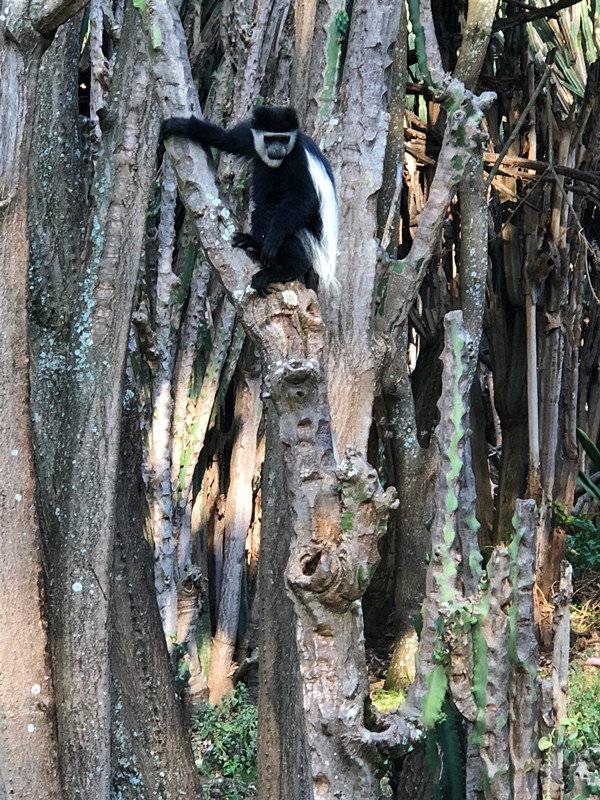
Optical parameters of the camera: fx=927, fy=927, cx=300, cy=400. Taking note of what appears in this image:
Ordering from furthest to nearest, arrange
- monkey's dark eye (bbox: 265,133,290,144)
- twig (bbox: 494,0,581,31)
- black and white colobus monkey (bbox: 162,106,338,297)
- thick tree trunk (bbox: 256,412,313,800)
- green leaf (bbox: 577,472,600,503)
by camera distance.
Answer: green leaf (bbox: 577,472,600,503) < twig (bbox: 494,0,581,31) < monkey's dark eye (bbox: 265,133,290,144) < black and white colobus monkey (bbox: 162,106,338,297) < thick tree trunk (bbox: 256,412,313,800)

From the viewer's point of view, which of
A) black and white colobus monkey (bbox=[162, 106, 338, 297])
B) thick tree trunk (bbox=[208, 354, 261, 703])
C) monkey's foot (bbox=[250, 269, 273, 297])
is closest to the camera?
monkey's foot (bbox=[250, 269, 273, 297])

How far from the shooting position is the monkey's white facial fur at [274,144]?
10.1ft

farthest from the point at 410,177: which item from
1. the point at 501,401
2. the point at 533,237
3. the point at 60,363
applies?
the point at 60,363

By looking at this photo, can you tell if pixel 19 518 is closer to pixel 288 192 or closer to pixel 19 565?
pixel 19 565

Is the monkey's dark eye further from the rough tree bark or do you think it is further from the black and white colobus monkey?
the rough tree bark

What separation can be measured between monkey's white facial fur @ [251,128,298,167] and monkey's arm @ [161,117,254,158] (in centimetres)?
5

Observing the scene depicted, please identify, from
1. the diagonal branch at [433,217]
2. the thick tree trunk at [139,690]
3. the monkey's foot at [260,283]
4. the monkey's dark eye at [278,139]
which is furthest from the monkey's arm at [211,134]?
the thick tree trunk at [139,690]

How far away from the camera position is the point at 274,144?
3092 mm

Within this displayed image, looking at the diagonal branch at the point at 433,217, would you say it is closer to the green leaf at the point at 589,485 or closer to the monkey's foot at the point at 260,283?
the monkey's foot at the point at 260,283

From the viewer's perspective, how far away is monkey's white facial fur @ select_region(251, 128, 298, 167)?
3.07 m

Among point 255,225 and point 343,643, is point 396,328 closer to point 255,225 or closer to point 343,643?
point 255,225

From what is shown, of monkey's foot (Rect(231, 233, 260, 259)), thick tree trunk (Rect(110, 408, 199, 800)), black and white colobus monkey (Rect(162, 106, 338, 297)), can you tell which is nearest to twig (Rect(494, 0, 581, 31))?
black and white colobus monkey (Rect(162, 106, 338, 297))

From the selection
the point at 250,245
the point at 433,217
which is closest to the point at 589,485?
the point at 433,217

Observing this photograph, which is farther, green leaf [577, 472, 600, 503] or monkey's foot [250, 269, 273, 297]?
green leaf [577, 472, 600, 503]
